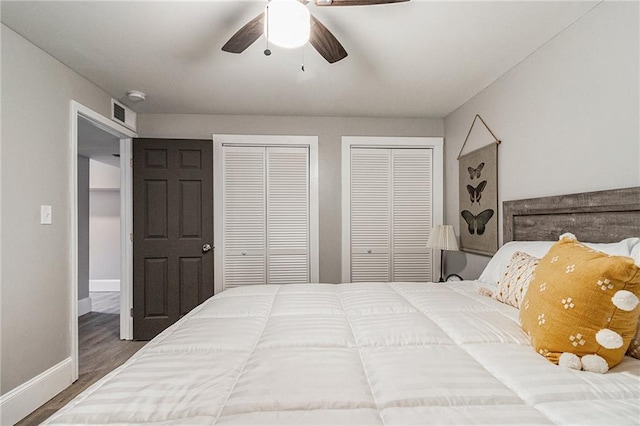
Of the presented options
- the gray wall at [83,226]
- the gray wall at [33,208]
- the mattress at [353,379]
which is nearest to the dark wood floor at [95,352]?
the gray wall at [33,208]

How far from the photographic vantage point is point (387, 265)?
3.63 m

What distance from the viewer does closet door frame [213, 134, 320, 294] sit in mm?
3463

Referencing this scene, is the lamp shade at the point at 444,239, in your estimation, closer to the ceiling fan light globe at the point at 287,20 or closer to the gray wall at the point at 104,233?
the ceiling fan light globe at the point at 287,20

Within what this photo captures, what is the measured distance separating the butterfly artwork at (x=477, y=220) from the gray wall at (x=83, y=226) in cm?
516

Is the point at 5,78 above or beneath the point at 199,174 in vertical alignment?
above

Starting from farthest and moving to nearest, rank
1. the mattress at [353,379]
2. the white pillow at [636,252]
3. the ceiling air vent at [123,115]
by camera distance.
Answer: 1. the ceiling air vent at [123,115]
2. the white pillow at [636,252]
3. the mattress at [353,379]

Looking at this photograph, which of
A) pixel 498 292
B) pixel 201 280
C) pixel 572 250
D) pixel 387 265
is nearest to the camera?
pixel 572 250

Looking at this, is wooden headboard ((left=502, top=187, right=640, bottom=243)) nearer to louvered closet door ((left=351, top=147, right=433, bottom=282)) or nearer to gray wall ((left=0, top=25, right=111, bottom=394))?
louvered closet door ((left=351, top=147, right=433, bottom=282))

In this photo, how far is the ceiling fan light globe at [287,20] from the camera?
141 centimetres

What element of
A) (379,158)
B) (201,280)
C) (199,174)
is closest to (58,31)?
(199,174)

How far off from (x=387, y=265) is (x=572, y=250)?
253cm

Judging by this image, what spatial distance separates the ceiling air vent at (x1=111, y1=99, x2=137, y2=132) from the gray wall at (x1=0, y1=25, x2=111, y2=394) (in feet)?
1.53

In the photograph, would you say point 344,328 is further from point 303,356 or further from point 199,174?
point 199,174

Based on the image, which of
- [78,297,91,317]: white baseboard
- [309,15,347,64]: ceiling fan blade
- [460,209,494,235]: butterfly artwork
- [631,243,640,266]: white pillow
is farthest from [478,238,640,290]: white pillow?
[78,297,91,317]: white baseboard
